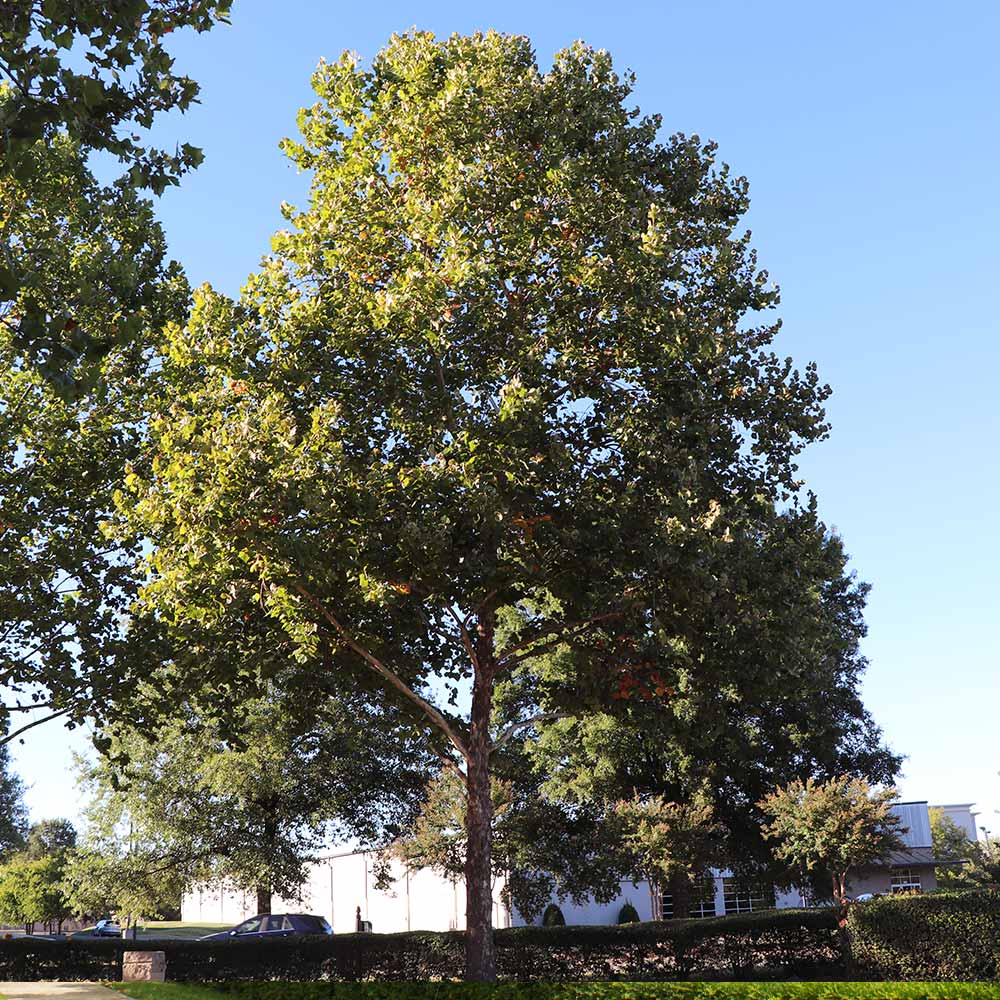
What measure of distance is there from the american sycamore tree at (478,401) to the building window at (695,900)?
17.5 metres

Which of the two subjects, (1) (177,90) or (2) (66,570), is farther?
(2) (66,570)

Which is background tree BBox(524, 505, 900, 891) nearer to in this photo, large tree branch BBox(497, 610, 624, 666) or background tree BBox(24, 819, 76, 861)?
large tree branch BBox(497, 610, 624, 666)

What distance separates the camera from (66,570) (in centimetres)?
2042

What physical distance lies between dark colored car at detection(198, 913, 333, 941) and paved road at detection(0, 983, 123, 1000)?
955 cm

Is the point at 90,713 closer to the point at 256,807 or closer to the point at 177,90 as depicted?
the point at 256,807

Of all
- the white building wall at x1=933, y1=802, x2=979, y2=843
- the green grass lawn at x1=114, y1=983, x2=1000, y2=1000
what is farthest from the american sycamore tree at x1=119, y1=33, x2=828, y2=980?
the white building wall at x1=933, y1=802, x2=979, y2=843

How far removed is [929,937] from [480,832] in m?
9.92

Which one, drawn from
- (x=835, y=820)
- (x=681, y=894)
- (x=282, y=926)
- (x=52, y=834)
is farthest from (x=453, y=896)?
(x=52, y=834)

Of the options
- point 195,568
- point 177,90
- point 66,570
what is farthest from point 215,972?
point 177,90

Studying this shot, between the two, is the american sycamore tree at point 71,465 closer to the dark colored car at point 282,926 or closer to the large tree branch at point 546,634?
the large tree branch at point 546,634

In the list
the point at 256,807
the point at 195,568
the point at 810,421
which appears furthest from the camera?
the point at 256,807

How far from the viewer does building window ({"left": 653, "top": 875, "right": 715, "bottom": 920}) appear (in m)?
33.4

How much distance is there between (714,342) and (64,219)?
1227 centimetres

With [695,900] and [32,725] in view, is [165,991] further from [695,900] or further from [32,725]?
[695,900]
